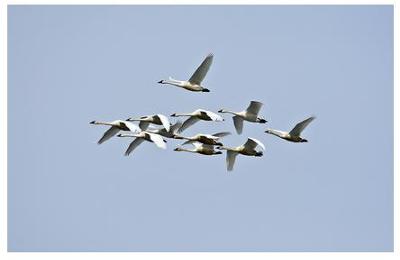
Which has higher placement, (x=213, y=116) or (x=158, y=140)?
(x=213, y=116)

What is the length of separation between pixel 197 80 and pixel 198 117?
1.46m

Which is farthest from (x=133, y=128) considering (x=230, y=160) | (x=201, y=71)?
(x=230, y=160)

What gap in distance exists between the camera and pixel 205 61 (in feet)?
158

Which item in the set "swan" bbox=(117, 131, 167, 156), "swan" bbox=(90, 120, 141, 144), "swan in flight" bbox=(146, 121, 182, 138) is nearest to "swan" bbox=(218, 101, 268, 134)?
"swan in flight" bbox=(146, 121, 182, 138)

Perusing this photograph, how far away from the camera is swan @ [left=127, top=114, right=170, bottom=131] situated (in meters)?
48.3

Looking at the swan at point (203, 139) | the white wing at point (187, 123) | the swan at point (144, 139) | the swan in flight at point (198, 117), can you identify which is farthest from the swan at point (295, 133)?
the swan at point (144, 139)

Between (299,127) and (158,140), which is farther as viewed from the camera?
(299,127)

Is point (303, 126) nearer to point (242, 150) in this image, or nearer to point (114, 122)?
point (242, 150)

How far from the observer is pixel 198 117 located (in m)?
49.5

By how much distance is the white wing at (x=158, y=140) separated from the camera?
46.2 m

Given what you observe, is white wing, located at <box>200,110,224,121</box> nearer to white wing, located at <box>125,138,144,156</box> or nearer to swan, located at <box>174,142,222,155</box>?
swan, located at <box>174,142,222,155</box>

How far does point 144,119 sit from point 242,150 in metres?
3.73

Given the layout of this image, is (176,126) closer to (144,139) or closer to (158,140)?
(144,139)

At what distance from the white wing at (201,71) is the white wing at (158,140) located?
7.85 ft
